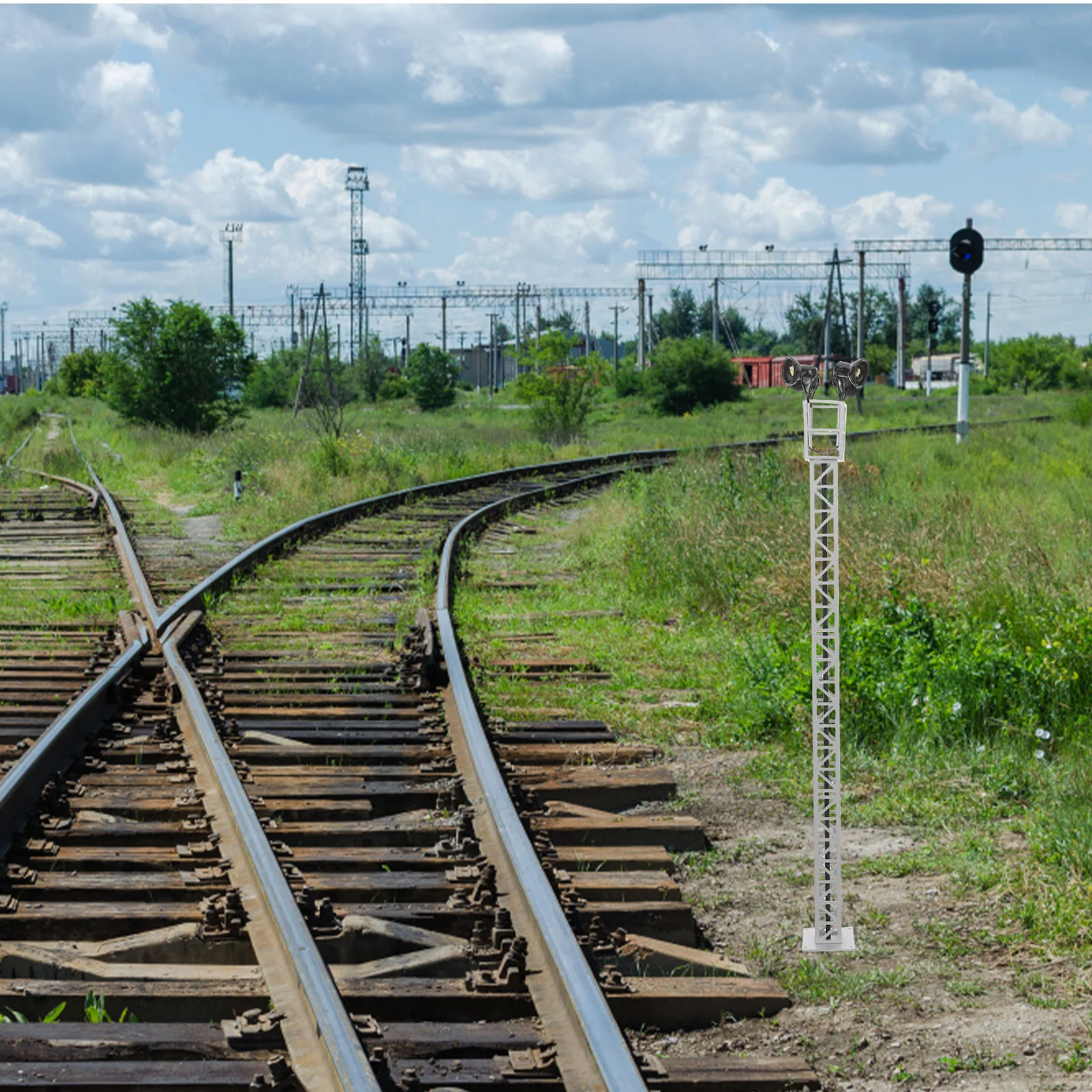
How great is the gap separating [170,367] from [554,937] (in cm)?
3438

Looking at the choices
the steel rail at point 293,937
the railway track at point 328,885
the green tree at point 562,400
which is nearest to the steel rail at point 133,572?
the railway track at point 328,885

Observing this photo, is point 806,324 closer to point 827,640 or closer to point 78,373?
point 78,373

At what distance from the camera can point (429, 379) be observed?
233 ft

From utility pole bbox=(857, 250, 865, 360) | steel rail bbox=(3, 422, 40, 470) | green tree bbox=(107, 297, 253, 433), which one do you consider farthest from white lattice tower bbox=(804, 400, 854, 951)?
utility pole bbox=(857, 250, 865, 360)

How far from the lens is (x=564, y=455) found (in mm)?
30891

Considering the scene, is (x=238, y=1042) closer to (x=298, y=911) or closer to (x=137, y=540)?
(x=298, y=911)

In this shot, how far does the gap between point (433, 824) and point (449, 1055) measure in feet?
5.81

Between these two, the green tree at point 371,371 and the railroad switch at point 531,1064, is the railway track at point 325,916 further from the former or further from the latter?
the green tree at point 371,371

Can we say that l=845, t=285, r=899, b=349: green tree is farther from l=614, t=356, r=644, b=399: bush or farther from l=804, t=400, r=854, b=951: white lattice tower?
l=804, t=400, r=854, b=951: white lattice tower

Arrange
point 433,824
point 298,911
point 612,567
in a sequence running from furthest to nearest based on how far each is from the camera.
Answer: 1. point 612,567
2. point 433,824
3. point 298,911

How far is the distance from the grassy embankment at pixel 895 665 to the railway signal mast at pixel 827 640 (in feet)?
0.48

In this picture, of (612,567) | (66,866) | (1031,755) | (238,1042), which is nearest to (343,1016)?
(238,1042)

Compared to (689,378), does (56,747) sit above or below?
below

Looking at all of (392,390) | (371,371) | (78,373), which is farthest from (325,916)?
(78,373)
